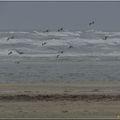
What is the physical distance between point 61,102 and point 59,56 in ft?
91.8

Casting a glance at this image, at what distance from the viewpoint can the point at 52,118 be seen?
13.4 meters

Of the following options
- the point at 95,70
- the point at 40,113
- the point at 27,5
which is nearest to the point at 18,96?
the point at 40,113

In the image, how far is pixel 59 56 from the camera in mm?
44812

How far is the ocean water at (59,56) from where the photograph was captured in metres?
29.8

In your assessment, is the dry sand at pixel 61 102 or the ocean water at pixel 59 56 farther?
the ocean water at pixel 59 56

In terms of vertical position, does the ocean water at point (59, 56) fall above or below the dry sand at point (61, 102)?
above

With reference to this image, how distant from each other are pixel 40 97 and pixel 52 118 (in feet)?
15.1

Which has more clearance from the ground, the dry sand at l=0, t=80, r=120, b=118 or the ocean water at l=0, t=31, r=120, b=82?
the ocean water at l=0, t=31, r=120, b=82

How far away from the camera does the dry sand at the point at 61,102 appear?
14297 mm

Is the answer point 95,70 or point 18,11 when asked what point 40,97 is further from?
point 18,11

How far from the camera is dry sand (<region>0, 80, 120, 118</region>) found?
46.9 feet

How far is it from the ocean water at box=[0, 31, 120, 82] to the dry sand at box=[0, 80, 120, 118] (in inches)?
212

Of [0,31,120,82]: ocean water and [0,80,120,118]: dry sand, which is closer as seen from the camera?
[0,80,120,118]: dry sand

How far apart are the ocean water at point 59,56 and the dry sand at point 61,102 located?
537 centimetres
